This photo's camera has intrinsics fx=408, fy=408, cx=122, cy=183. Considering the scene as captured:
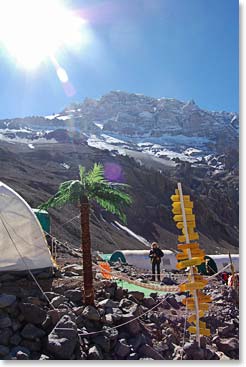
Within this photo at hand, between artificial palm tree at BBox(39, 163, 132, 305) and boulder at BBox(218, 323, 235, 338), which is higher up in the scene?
artificial palm tree at BBox(39, 163, 132, 305)

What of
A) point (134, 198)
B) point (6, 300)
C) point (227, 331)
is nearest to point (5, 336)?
point (6, 300)

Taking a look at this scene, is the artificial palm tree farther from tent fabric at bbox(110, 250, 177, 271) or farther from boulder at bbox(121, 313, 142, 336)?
tent fabric at bbox(110, 250, 177, 271)

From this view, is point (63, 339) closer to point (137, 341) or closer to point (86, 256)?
point (137, 341)

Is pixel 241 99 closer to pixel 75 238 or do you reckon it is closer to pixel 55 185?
pixel 75 238

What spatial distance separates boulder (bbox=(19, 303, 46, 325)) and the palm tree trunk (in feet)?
3.61

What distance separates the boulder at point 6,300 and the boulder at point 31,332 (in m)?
0.49

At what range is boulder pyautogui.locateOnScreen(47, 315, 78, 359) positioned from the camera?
545cm

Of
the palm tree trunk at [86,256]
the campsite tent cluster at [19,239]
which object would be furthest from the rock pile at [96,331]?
the campsite tent cluster at [19,239]

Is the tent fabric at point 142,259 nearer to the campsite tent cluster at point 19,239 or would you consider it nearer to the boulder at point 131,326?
the campsite tent cluster at point 19,239

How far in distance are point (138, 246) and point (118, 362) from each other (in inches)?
1610

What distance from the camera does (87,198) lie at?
738 centimetres

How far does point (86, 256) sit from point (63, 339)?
1879 mm

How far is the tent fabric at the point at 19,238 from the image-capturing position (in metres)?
7.82

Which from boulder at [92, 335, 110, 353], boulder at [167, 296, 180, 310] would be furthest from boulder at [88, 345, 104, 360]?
boulder at [167, 296, 180, 310]
